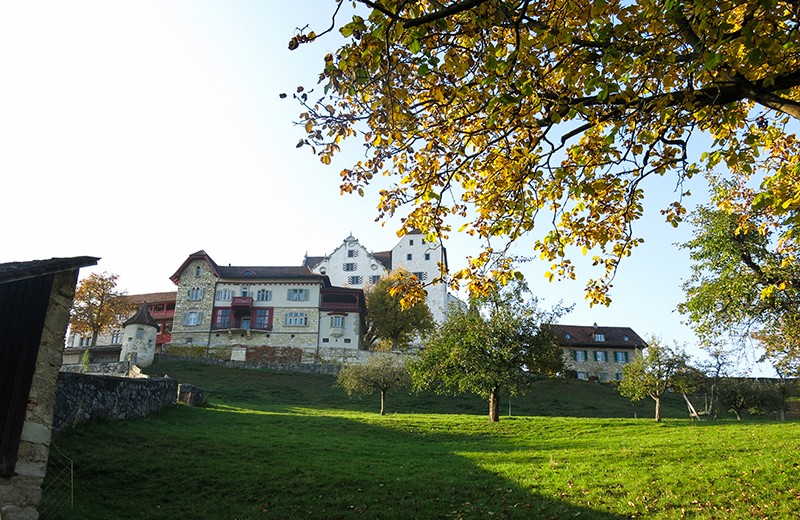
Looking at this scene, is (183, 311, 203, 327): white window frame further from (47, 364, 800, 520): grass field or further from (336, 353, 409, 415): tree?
(47, 364, 800, 520): grass field

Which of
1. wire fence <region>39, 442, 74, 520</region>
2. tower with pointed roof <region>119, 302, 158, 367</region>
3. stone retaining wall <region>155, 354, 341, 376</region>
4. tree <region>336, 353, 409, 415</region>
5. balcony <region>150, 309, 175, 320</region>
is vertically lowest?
wire fence <region>39, 442, 74, 520</region>

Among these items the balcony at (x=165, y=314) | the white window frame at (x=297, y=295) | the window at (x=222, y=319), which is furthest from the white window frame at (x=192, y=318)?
the white window frame at (x=297, y=295)

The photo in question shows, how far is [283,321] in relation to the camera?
6775cm

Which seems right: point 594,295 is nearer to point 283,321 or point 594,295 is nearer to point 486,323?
point 486,323

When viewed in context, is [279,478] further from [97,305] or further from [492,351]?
[97,305]

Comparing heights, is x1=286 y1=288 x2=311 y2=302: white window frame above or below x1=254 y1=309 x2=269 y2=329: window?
above

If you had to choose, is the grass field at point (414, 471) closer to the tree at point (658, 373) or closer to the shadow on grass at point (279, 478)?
the shadow on grass at point (279, 478)

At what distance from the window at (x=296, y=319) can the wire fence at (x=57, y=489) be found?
53.1 metres

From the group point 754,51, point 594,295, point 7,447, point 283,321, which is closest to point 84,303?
point 283,321

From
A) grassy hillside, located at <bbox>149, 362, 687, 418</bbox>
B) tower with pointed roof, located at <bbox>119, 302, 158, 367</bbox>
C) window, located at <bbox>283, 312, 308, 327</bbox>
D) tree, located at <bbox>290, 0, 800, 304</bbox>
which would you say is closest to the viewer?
tree, located at <bbox>290, 0, 800, 304</bbox>

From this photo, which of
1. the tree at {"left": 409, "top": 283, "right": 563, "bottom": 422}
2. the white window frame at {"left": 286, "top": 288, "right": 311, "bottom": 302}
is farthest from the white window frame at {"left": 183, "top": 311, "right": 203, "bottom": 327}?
the tree at {"left": 409, "top": 283, "right": 563, "bottom": 422}

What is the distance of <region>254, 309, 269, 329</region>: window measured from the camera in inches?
2670

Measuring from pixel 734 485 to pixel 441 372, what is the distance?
2038 cm

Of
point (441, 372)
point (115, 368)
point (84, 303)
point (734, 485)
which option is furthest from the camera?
point (84, 303)
